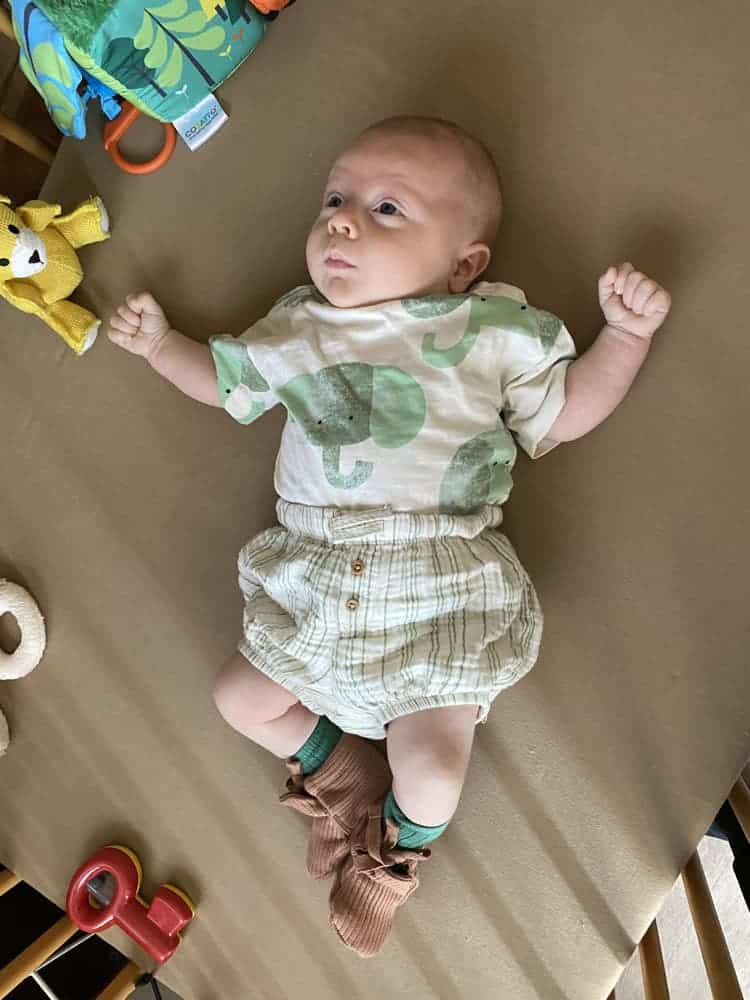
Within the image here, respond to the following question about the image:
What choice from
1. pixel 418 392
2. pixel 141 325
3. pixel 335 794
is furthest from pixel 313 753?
pixel 141 325

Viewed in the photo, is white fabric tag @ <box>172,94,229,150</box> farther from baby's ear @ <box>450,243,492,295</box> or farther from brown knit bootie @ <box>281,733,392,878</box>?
brown knit bootie @ <box>281,733,392,878</box>

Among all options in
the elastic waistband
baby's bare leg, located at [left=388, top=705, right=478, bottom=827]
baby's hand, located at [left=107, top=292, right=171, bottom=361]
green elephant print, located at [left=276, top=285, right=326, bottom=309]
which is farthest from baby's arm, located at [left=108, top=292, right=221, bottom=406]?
baby's bare leg, located at [left=388, top=705, right=478, bottom=827]

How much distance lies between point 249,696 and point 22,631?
1.10ft

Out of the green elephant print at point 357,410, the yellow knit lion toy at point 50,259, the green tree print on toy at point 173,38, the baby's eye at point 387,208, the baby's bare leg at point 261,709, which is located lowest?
the baby's bare leg at point 261,709

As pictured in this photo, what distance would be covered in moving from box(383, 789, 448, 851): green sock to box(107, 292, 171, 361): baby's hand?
58 centimetres

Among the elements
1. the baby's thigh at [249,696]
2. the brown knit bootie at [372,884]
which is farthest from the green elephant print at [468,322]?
the brown knit bootie at [372,884]

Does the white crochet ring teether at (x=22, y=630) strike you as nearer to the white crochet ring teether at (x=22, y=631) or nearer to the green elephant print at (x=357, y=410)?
the white crochet ring teether at (x=22, y=631)

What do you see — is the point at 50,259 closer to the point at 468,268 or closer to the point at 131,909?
the point at 468,268

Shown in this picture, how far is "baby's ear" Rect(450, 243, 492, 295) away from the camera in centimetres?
93

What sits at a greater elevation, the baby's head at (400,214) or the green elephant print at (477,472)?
the baby's head at (400,214)

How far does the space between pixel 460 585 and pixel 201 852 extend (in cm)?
50

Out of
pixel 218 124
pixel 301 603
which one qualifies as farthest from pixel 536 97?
pixel 301 603

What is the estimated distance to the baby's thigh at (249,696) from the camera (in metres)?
0.96

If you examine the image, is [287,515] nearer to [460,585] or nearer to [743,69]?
[460,585]
